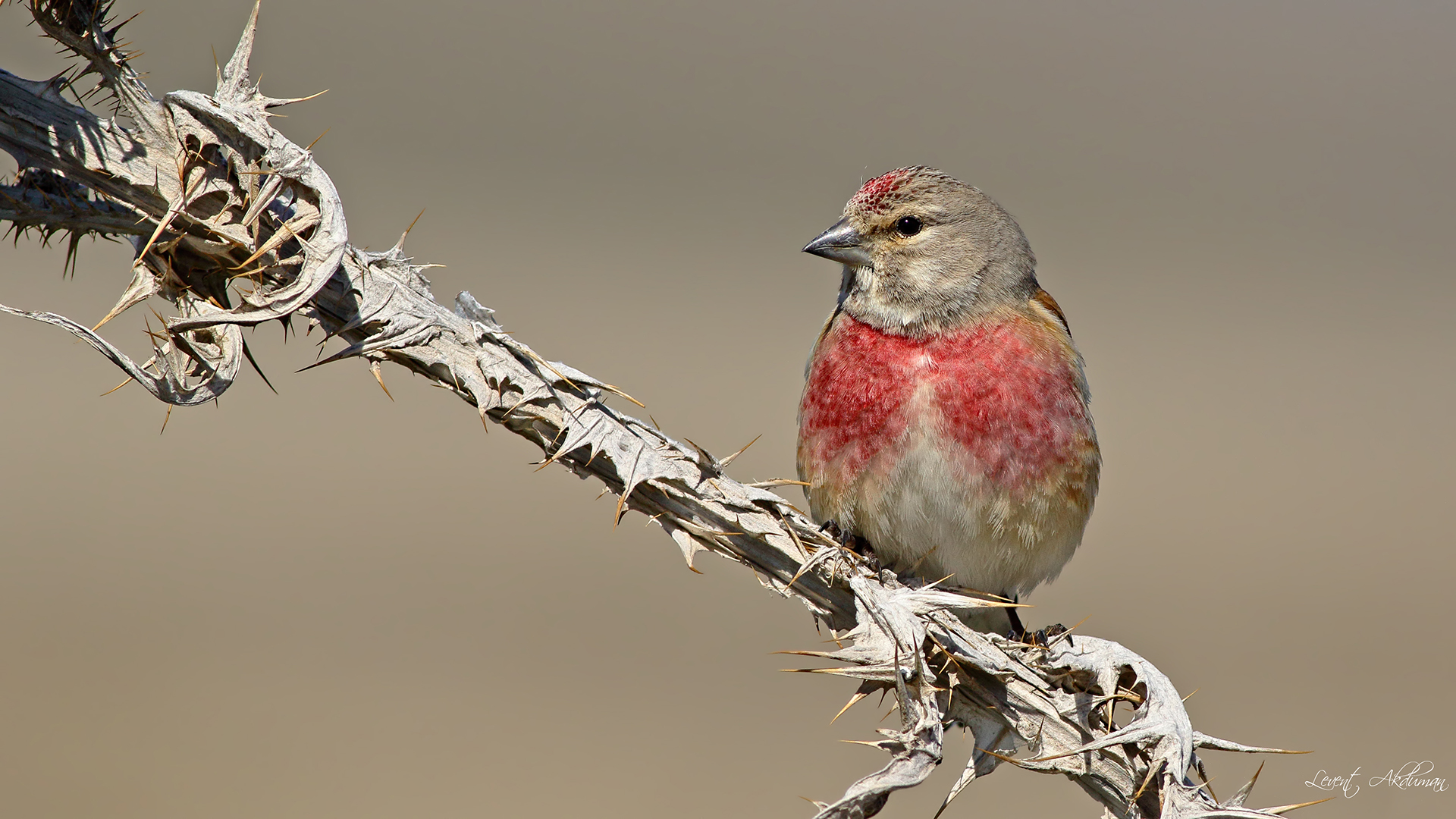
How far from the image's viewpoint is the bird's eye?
417 centimetres

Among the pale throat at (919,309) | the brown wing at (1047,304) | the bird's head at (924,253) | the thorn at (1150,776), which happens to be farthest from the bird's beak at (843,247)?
the thorn at (1150,776)

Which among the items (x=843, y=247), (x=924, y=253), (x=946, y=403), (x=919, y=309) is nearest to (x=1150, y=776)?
(x=946, y=403)

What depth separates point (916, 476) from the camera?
3.77 metres

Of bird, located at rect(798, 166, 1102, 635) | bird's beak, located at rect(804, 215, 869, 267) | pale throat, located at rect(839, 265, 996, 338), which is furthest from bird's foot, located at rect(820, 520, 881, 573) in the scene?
bird's beak, located at rect(804, 215, 869, 267)

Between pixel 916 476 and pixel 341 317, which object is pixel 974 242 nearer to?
pixel 916 476

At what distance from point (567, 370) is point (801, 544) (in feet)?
2.16

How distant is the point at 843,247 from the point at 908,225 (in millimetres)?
276

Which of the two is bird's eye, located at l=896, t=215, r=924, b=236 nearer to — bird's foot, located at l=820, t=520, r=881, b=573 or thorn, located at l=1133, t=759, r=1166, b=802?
bird's foot, located at l=820, t=520, r=881, b=573

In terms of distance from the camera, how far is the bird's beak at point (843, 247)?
13.6 ft

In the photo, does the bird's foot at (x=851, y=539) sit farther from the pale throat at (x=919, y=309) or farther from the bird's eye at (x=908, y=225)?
the bird's eye at (x=908, y=225)

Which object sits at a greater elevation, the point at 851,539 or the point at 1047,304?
the point at 1047,304

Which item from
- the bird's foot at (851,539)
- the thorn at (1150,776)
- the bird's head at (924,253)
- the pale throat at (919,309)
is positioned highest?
the bird's head at (924,253)

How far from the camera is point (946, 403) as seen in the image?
12.3 feet

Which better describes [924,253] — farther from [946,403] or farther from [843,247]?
[946,403]
